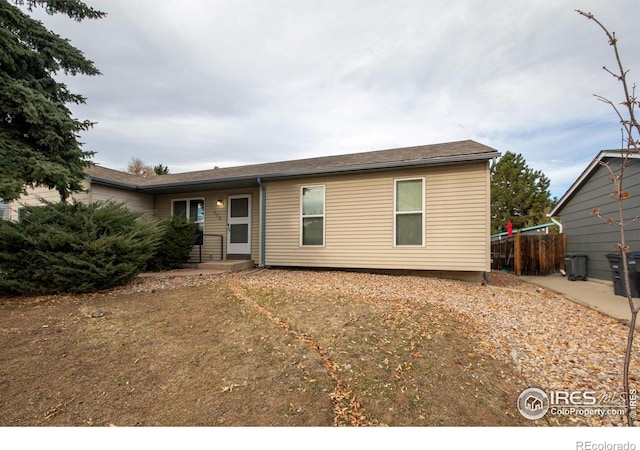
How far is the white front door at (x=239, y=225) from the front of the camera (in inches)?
368

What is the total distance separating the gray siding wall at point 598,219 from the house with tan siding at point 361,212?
3.15m

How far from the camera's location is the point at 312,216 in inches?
318

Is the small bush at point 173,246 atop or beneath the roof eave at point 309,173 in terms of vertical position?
beneath

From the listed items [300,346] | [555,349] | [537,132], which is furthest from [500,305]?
[537,132]

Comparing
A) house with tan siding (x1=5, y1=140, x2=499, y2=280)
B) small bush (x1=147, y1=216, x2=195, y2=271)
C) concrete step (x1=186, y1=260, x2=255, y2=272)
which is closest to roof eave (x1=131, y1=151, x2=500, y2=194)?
house with tan siding (x1=5, y1=140, x2=499, y2=280)

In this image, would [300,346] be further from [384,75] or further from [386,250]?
[384,75]

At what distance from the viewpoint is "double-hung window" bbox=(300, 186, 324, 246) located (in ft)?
26.3

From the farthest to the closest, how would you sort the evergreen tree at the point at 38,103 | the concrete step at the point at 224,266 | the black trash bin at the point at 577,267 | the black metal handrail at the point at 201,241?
the black metal handrail at the point at 201,241, the black trash bin at the point at 577,267, the concrete step at the point at 224,266, the evergreen tree at the point at 38,103

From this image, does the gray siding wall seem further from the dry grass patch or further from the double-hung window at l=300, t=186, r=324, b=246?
the dry grass patch

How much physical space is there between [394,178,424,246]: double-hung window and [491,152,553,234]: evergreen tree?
520 inches

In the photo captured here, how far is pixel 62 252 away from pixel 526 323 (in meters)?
7.35

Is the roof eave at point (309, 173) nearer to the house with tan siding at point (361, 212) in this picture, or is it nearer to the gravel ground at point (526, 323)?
the house with tan siding at point (361, 212)
